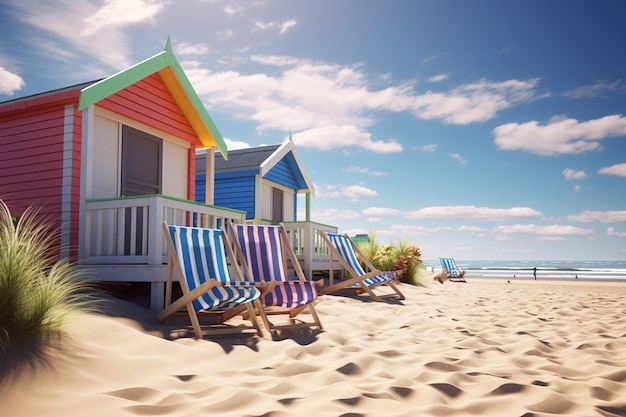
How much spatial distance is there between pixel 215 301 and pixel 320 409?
245cm

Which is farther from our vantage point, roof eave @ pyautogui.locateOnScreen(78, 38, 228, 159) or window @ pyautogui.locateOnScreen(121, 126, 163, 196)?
window @ pyautogui.locateOnScreen(121, 126, 163, 196)

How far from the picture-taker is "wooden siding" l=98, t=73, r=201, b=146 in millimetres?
7926

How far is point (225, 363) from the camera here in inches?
152

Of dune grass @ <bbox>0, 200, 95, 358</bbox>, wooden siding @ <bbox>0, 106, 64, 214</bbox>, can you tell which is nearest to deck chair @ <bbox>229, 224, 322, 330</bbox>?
dune grass @ <bbox>0, 200, 95, 358</bbox>

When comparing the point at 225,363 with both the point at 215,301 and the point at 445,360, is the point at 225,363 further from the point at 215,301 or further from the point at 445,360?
the point at 445,360

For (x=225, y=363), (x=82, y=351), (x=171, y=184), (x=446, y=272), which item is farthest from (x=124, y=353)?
(x=446, y=272)

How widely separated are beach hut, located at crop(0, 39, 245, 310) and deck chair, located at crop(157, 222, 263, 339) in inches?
26.4

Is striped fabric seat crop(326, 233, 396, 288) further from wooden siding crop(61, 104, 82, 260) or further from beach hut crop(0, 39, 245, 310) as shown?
wooden siding crop(61, 104, 82, 260)

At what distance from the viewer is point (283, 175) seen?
15.7 metres

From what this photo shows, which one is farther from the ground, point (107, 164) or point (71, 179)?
point (107, 164)

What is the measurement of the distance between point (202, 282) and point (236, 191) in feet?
29.0

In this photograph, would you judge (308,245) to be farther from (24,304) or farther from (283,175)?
(24,304)

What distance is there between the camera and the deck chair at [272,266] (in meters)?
5.56

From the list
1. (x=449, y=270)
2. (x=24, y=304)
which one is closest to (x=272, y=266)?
(x=24, y=304)
